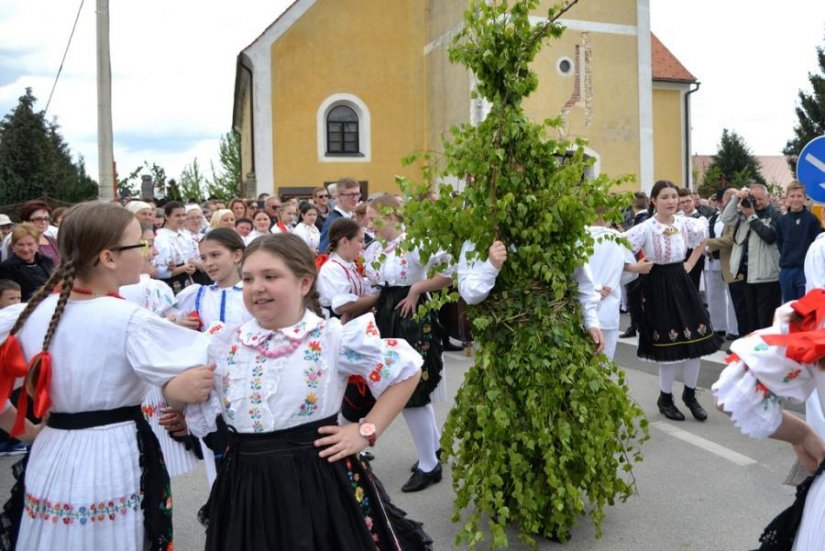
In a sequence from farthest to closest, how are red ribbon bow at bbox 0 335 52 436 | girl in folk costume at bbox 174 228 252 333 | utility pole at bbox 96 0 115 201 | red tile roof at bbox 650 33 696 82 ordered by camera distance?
red tile roof at bbox 650 33 696 82, utility pole at bbox 96 0 115 201, girl in folk costume at bbox 174 228 252 333, red ribbon bow at bbox 0 335 52 436

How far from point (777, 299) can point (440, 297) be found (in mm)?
6655

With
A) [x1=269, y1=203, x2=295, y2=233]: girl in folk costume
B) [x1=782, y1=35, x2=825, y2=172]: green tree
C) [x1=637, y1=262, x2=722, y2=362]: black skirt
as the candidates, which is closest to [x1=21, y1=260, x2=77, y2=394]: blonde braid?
[x1=637, y1=262, x2=722, y2=362]: black skirt

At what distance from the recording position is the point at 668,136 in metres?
25.9

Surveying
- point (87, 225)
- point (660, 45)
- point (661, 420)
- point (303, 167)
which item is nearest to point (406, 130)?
point (303, 167)

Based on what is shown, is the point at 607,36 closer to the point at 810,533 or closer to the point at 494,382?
the point at 494,382

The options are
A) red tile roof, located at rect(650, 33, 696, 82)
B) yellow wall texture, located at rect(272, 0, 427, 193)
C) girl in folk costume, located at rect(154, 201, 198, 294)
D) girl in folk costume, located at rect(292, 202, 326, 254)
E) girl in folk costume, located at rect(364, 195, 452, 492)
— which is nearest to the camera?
girl in folk costume, located at rect(364, 195, 452, 492)

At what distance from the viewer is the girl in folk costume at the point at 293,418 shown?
232 centimetres

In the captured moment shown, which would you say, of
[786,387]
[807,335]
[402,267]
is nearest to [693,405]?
[402,267]

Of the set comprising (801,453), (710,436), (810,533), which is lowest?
(710,436)

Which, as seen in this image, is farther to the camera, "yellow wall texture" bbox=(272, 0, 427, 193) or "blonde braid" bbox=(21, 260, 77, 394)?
"yellow wall texture" bbox=(272, 0, 427, 193)

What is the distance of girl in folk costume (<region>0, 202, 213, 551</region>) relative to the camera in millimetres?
2365

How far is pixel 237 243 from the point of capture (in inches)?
173

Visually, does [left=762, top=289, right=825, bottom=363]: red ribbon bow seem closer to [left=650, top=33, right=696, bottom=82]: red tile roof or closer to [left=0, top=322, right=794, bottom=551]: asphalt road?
[left=0, top=322, right=794, bottom=551]: asphalt road

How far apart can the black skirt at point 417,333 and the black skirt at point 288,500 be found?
251 cm
